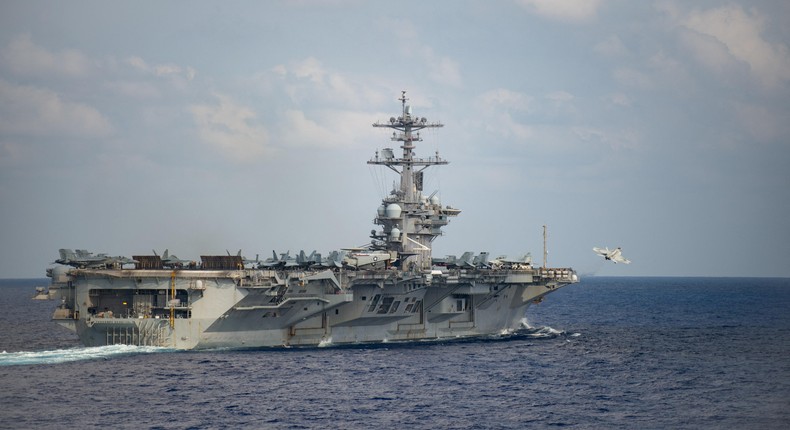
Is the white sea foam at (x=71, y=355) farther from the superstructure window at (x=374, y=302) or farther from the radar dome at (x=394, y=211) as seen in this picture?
the radar dome at (x=394, y=211)

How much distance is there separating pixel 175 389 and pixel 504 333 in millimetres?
21460

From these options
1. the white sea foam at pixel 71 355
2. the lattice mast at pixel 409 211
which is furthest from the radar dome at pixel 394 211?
the white sea foam at pixel 71 355

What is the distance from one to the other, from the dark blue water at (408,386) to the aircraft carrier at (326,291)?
0.98 meters

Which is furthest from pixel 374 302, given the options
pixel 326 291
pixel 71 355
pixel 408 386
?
pixel 71 355

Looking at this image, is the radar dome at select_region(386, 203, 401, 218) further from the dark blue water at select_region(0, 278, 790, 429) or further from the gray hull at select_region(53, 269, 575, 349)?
the dark blue water at select_region(0, 278, 790, 429)

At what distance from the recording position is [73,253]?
133 feet

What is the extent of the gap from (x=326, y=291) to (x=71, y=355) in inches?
406

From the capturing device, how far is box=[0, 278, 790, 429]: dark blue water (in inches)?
1081

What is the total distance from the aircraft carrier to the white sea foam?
41 cm

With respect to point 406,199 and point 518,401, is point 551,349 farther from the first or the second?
point 518,401

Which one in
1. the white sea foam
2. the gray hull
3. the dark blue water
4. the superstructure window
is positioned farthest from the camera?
the superstructure window

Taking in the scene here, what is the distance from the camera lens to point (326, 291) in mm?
39969

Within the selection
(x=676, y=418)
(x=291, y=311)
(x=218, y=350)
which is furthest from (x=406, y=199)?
(x=676, y=418)

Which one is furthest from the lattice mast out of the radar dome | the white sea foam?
the white sea foam
